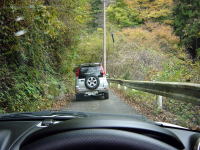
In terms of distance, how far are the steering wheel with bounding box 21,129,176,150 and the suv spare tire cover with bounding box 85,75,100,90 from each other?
40.6 ft

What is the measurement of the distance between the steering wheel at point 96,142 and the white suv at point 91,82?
40.6 ft

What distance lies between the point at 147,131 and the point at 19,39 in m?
8.84

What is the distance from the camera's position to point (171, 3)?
33625 mm

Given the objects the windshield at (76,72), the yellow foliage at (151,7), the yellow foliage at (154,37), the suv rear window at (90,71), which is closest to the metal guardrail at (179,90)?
the windshield at (76,72)

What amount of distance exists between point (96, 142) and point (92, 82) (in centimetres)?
1258

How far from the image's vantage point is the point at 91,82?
45.6 feet

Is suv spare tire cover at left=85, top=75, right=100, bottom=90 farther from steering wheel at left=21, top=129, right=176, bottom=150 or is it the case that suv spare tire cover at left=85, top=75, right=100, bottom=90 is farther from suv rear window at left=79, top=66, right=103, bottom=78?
steering wheel at left=21, top=129, right=176, bottom=150

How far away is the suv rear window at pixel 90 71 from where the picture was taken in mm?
14547

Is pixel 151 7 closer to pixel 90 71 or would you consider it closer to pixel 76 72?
pixel 90 71

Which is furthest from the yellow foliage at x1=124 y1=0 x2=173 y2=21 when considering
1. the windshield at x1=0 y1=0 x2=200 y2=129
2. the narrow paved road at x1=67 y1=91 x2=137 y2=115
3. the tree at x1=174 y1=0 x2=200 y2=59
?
the narrow paved road at x1=67 y1=91 x2=137 y2=115

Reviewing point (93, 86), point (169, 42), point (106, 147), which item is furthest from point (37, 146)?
point (169, 42)

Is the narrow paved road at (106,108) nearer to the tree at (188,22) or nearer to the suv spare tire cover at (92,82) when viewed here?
the suv spare tire cover at (92,82)

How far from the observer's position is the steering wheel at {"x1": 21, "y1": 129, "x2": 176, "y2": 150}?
1312 mm

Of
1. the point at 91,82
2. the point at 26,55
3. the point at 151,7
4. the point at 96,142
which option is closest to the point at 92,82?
the point at 91,82
